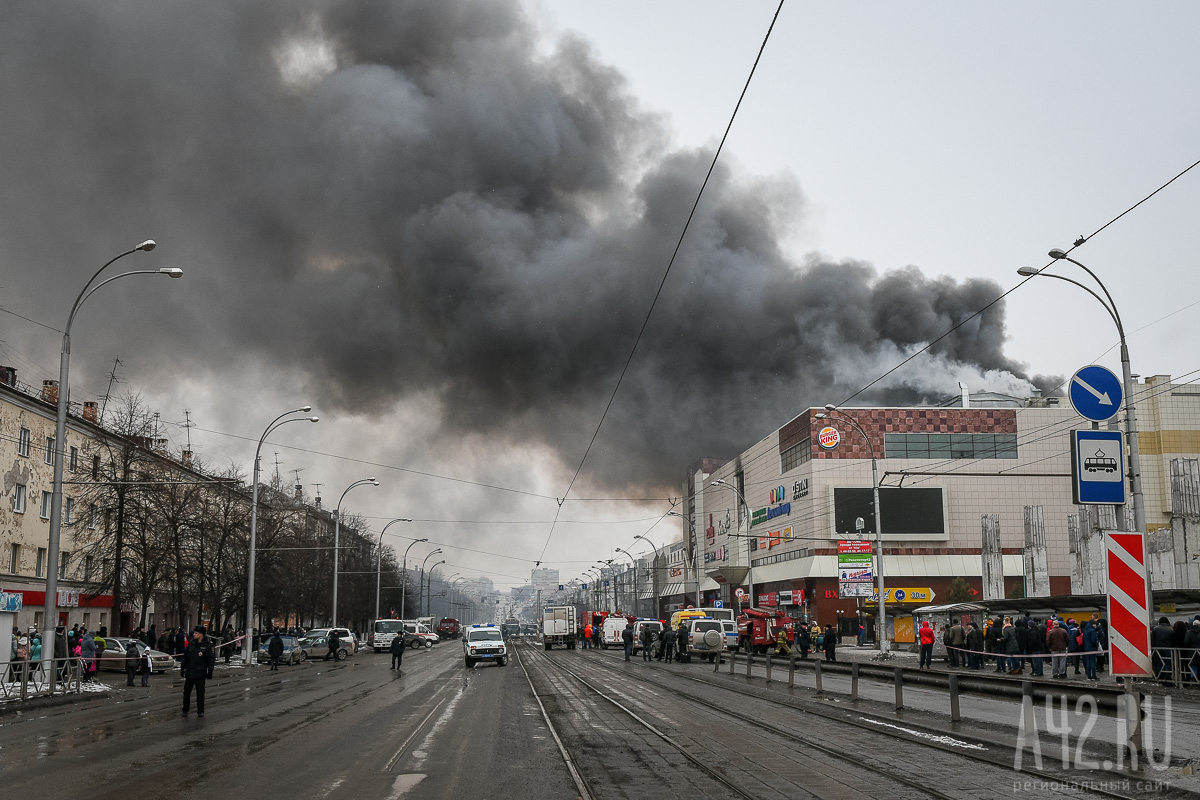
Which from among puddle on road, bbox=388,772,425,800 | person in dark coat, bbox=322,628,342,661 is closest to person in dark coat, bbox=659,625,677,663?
person in dark coat, bbox=322,628,342,661

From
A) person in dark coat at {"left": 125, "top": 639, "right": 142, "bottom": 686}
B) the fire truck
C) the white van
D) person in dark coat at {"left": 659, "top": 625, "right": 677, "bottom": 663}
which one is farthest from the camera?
the white van

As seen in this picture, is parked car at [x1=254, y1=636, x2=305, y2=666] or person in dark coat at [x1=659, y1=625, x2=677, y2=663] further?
parked car at [x1=254, y1=636, x2=305, y2=666]

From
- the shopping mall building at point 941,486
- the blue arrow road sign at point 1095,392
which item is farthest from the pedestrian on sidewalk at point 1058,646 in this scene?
the shopping mall building at point 941,486

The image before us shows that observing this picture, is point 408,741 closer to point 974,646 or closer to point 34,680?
point 34,680

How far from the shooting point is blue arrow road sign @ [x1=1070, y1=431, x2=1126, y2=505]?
14094mm

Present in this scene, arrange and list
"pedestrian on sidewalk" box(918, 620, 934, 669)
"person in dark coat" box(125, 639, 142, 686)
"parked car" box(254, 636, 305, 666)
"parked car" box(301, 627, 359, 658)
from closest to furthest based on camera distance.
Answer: "person in dark coat" box(125, 639, 142, 686) < "pedestrian on sidewalk" box(918, 620, 934, 669) < "parked car" box(254, 636, 305, 666) < "parked car" box(301, 627, 359, 658)

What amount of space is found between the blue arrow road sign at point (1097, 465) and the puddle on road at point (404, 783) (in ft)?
30.4

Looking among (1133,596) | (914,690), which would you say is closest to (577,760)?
(1133,596)

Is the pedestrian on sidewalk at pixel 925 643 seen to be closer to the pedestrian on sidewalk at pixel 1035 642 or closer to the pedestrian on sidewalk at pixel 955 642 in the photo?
the pedestrian on sidewalk at pixel 955 642

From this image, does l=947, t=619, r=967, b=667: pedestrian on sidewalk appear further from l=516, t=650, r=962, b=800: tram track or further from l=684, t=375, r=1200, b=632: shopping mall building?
l=684, t=375, r=1200, b=632: shopping mall building

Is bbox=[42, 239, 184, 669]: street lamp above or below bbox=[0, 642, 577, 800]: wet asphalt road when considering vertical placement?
above

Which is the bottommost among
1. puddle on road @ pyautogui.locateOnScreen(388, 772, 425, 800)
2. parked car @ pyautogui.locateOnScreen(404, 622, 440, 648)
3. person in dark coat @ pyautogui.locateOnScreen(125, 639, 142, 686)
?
parked car @ pyautogui.locateOnScreen(404, 622, 440, 648)

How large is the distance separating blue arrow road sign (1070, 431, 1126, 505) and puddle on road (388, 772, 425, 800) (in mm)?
9264

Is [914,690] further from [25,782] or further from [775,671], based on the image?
[25,782]
